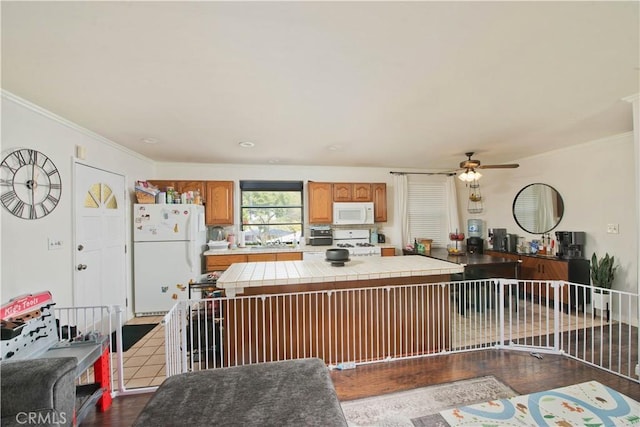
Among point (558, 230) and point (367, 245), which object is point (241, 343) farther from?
point (558, 230)

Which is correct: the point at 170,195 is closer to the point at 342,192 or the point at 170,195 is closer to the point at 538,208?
the point at 342,192

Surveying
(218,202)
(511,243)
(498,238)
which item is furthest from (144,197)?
(511,243)

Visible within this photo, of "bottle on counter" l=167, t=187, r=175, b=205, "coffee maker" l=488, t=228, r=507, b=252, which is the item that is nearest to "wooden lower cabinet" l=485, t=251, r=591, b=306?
"coffee maker" l=488, t=228, r=507, b=252

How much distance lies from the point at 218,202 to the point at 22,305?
113 inches

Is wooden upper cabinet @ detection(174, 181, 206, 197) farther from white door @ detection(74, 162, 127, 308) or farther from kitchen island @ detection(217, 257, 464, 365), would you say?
kitchen island @ detection(217, 257, 464, 365)

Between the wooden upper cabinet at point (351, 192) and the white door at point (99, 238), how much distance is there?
11.1 ft

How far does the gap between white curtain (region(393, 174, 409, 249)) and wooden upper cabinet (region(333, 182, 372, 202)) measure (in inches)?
26.2

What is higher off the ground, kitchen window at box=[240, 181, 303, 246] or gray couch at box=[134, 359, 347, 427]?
kitchen window at box=[240, 181, 303, 246]

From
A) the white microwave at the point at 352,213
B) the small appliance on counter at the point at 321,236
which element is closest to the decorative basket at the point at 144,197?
the small appliance on counter at the point at 321,236

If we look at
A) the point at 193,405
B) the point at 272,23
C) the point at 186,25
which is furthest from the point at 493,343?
the point at 186,25

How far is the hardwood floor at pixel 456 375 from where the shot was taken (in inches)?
77.6

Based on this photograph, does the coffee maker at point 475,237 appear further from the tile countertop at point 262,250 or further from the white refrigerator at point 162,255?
the white refrigerator at point 162,255

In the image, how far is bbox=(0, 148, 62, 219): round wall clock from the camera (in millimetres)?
1956

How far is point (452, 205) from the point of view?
5.45 meters
